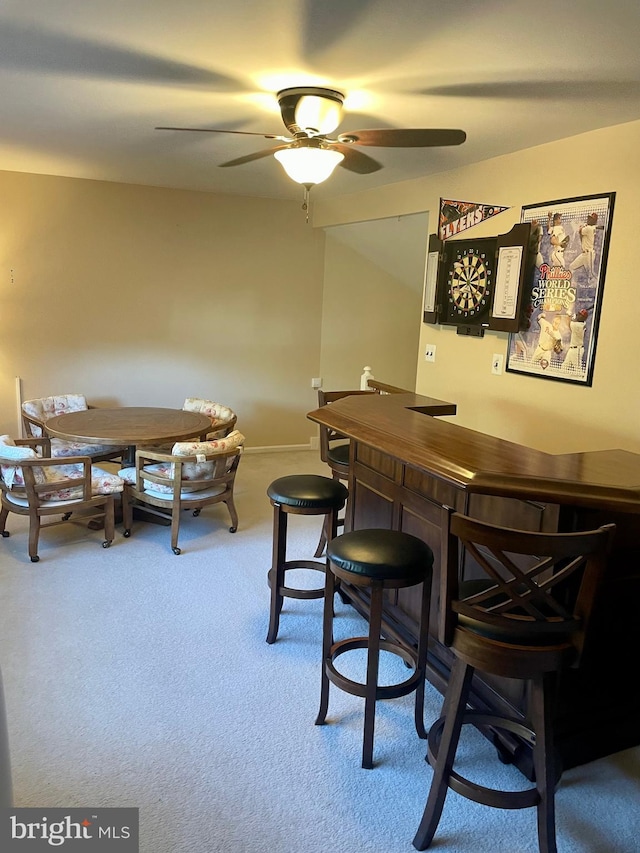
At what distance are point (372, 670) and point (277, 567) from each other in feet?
2.82

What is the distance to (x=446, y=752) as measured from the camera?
175 centimetres

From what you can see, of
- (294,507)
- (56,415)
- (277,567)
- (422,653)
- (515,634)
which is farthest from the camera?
(56,415)

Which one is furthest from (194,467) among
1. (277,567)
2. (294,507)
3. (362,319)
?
(362,319)

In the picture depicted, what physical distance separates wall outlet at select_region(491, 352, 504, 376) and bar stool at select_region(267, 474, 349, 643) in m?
1.43

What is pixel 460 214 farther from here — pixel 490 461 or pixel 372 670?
pixel 372 670

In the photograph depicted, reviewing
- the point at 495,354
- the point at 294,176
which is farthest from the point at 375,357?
the point at 294,176

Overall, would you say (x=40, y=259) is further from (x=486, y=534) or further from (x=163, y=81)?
(x=486, y=534)

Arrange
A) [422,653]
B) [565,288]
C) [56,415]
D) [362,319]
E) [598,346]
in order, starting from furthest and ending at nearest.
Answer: [362,319], [56,415], [565,288], [598,346], [422,653]

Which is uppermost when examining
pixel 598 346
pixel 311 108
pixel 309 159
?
pixel 311 108

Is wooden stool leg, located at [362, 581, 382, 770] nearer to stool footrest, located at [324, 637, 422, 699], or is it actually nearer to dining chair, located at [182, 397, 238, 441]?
stool footrest, located at [324, 637, 422, 699]

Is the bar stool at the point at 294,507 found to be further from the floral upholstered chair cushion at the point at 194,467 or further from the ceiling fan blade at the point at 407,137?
the ceiling fan blade at the point at 407,137

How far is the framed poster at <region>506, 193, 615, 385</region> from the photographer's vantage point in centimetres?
295

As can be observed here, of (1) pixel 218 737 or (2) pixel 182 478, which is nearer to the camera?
(1) pixel 218 737

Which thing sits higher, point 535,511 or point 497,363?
point 497,363
